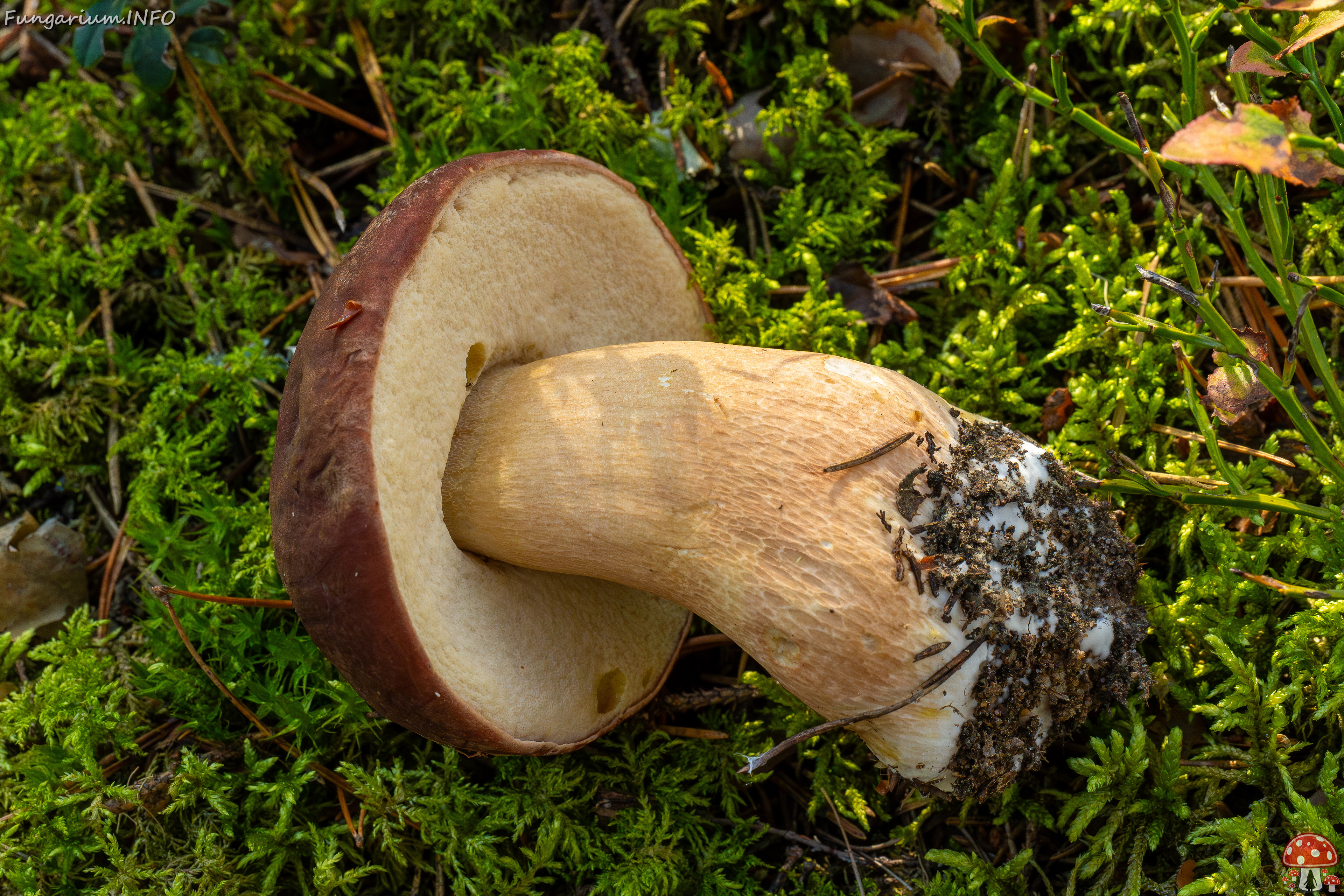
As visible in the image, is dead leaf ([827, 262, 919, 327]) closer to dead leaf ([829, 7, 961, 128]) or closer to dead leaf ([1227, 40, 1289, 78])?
dead leaf ([829, 7, 961, 128])

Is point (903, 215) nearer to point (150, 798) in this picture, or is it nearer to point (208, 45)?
point (208, 45)

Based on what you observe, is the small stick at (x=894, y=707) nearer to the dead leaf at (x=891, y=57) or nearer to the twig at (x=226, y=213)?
the dead leaf at (x=891, y=57)

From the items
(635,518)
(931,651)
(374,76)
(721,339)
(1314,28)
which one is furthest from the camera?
(374,76)

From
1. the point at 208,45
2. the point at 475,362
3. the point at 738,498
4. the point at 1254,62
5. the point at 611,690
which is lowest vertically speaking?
the point at 611,690

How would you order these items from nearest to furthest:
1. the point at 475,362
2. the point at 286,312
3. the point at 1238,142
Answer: the point at 1238,142
the point at 475,362
the point at 286,312

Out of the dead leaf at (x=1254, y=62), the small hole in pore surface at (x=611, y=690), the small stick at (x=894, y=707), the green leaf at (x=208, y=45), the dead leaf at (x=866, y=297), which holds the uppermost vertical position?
the green leaf at (x=208, y=45)

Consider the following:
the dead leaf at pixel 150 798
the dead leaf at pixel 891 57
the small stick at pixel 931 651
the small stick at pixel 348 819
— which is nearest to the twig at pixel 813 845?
the small stick at pixel 931 651

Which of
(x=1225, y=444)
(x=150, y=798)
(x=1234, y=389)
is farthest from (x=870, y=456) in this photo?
(x=150, y=798)
